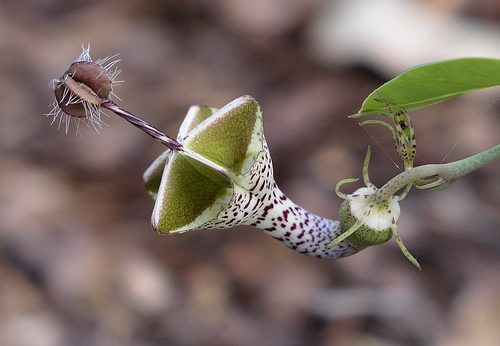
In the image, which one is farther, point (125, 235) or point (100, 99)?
point (125, 235)

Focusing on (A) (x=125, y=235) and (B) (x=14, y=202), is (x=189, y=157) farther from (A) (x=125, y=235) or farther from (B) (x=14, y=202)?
(B) (x=14, y=202)

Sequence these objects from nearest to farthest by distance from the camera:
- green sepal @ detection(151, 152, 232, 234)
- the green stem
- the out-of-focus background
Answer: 1. the green stem
2. green sepal @ detection(151, 152, 232, 234)
3. the out-of-focus background

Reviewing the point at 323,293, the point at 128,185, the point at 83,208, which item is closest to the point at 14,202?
the point at 83,208

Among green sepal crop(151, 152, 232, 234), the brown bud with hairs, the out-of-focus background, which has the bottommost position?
green sepal crop(151, 152, 232, 234)

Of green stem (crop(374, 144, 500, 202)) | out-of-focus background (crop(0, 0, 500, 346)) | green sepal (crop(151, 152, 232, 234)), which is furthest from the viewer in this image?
out-of-focus background (crop(0, 0, 500, 346))

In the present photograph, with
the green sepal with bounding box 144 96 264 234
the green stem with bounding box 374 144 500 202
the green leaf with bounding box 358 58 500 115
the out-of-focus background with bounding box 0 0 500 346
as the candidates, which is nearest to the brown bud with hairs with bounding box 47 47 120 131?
→ the green sepal with bounding box 144 96 264 234

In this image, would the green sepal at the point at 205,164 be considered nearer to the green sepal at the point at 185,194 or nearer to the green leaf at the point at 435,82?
the green sepal at the point at 185,194

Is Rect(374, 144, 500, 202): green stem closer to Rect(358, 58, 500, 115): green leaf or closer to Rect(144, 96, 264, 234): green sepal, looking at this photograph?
Rect(358, 58, 500, 115): green leaf
